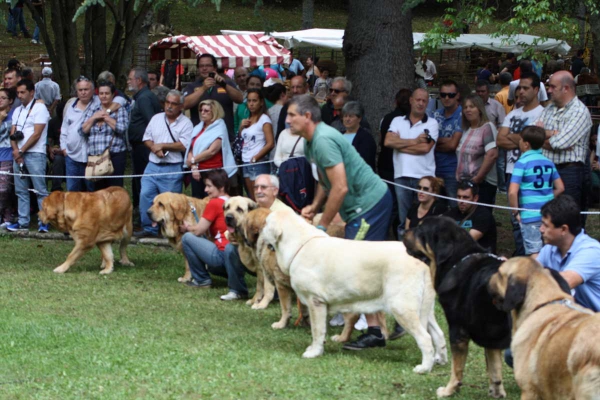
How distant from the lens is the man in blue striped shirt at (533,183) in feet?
28.7

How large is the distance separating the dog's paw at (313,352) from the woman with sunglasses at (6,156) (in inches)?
313

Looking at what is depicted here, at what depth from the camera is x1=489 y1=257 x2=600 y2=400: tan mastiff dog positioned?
4574 mm

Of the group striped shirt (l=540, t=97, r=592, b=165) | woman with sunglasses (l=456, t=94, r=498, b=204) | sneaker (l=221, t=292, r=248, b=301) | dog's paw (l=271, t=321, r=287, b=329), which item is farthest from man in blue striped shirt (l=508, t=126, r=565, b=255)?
sneaker (l=221, t=292, r=248, b=301)

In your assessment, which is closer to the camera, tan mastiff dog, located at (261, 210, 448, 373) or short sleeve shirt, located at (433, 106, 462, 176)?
tan mastiff dog, located at (261, 210, 448, 373)

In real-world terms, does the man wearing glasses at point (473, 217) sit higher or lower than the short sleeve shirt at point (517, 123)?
lower

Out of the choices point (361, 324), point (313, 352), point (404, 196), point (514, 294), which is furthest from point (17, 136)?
point (514, 294)

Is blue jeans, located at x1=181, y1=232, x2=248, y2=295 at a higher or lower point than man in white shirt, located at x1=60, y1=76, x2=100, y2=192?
lower

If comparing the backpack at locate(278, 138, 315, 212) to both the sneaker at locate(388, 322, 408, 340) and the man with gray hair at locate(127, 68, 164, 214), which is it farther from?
the man with gray hair at locate(127, 68, 164, 214)

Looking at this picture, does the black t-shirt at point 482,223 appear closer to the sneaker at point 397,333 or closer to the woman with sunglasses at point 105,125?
the sneaker at point 397,333

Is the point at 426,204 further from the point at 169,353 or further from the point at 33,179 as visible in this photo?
the point at 33,179

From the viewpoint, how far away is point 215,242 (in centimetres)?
1010

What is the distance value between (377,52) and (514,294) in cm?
868

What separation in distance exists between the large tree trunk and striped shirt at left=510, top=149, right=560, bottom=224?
4.61 metres

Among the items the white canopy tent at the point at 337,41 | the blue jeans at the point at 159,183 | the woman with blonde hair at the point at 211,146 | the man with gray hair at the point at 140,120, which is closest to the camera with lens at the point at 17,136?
the man with gray hair at the point at 140,120
